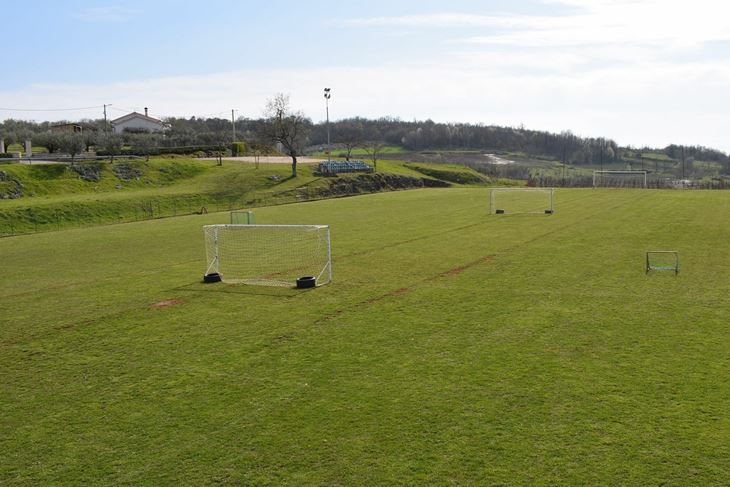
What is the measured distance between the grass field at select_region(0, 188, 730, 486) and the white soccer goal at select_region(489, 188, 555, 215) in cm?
2153

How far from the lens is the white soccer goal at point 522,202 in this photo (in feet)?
151

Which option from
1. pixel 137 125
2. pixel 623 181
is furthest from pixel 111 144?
pixel 623 181

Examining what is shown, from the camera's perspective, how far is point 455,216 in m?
43.7

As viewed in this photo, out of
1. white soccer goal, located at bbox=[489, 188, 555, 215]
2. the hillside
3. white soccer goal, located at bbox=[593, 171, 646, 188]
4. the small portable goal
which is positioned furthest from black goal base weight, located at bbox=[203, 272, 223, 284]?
white soccer goal, located at bbox=[593, 171, 646, 188]

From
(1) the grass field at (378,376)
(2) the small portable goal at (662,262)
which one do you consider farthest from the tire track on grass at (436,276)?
(2) the small portable goal at (662,262)

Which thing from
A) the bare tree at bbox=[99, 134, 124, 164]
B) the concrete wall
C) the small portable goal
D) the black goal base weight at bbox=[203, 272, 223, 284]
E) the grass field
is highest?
the concrete wall

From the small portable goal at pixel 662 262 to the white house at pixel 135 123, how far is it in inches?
3815

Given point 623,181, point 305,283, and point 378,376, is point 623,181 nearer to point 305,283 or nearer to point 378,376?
point 305,283

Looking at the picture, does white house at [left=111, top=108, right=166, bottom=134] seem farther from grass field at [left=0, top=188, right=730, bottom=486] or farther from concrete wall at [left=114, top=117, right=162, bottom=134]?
grass field at [left=0, top=188, right=730, bottom=486]

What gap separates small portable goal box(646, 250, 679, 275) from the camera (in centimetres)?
2108

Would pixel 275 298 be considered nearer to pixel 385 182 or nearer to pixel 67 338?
pixel 67 338

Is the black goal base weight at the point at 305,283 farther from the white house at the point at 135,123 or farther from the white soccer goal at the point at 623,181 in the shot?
the white house at the point at 135,123

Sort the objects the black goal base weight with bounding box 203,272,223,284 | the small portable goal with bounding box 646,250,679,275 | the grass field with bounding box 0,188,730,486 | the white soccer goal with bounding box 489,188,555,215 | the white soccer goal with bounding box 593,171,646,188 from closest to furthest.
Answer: the grass field with bounding box 0,188,730,486 → the small portable goal with bounding box 646,250,679,275 → the black goal base weight with bounding box 203,272,223,284 → the white soccer goal with bounding box 489,188,555,215 → the white soccer goal with bounding box 593,171,646,188

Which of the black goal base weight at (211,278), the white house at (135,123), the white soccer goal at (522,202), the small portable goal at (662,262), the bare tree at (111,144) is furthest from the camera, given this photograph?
the white house at (135,123)
